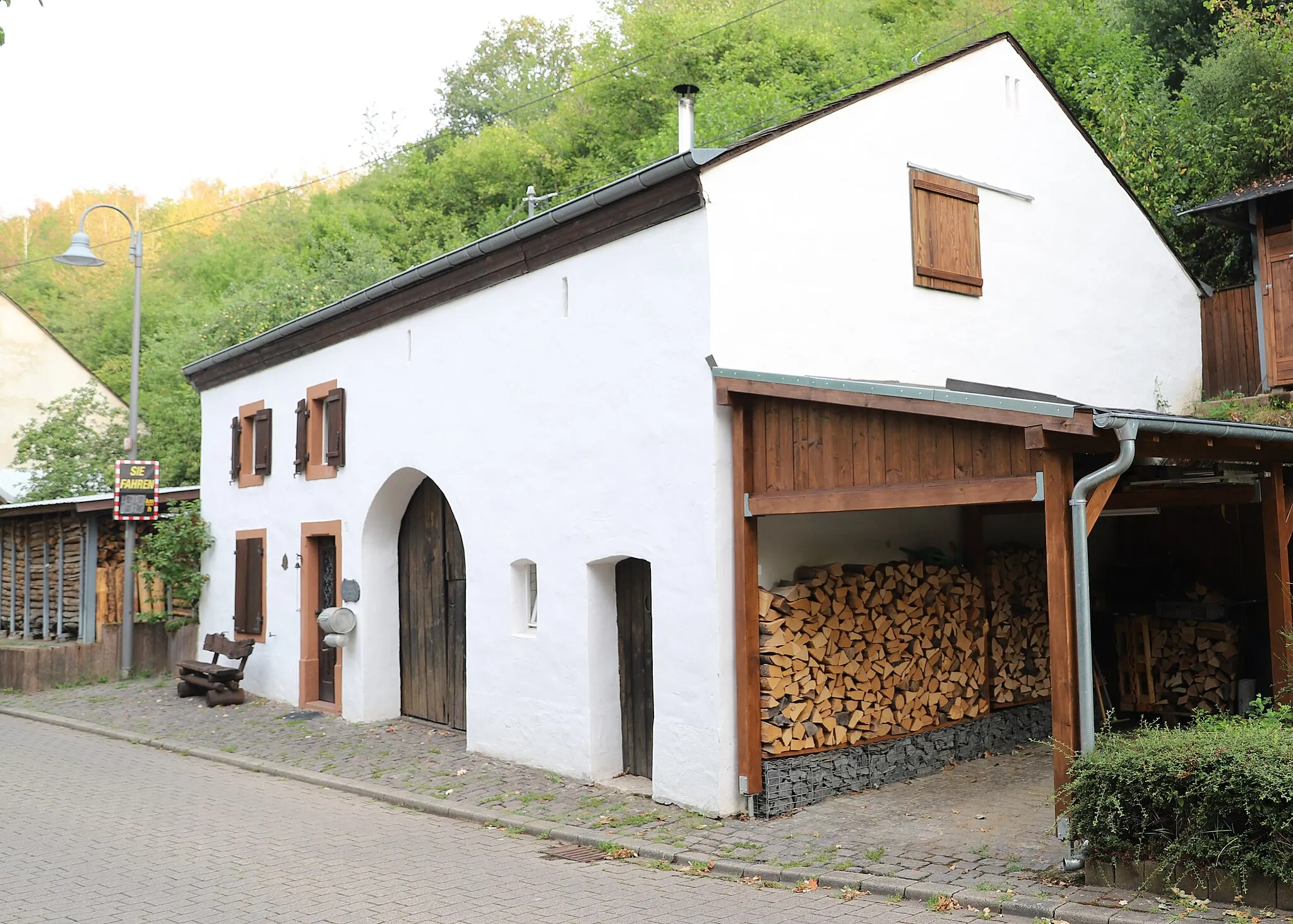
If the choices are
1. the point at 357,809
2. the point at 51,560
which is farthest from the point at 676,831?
the point at 51,560

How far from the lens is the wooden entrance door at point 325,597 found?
14.3 m

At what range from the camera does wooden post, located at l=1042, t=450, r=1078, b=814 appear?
6512mm

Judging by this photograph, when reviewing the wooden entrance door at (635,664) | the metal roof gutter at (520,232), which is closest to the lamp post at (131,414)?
the metal roof gutter at (520,232)

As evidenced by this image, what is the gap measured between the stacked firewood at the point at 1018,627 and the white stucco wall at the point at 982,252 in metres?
1.72

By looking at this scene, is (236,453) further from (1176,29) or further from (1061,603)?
(1176,29)

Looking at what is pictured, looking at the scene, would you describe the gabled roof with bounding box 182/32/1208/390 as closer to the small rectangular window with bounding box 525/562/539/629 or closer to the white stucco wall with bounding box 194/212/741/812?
the white stucco wall with bounding box 194/212/741/812

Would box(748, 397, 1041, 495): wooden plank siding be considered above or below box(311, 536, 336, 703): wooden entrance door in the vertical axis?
above

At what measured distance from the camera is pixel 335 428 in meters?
13.8

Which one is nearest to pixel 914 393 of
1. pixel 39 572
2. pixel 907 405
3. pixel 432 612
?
pixel 907 405

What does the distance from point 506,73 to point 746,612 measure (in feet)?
136

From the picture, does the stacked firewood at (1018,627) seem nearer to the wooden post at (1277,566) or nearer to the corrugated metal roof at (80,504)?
the wooden post at (1277,566)

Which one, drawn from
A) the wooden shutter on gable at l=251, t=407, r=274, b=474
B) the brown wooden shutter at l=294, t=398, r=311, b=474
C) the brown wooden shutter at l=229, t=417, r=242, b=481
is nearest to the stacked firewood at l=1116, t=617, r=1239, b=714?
the brown wooden shutter at l=294, t=398, r=311, b=474

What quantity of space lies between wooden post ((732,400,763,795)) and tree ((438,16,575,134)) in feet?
121

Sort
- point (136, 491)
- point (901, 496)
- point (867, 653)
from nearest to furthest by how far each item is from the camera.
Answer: point (901, 496) < point (867, 653) < point (136, 491)
